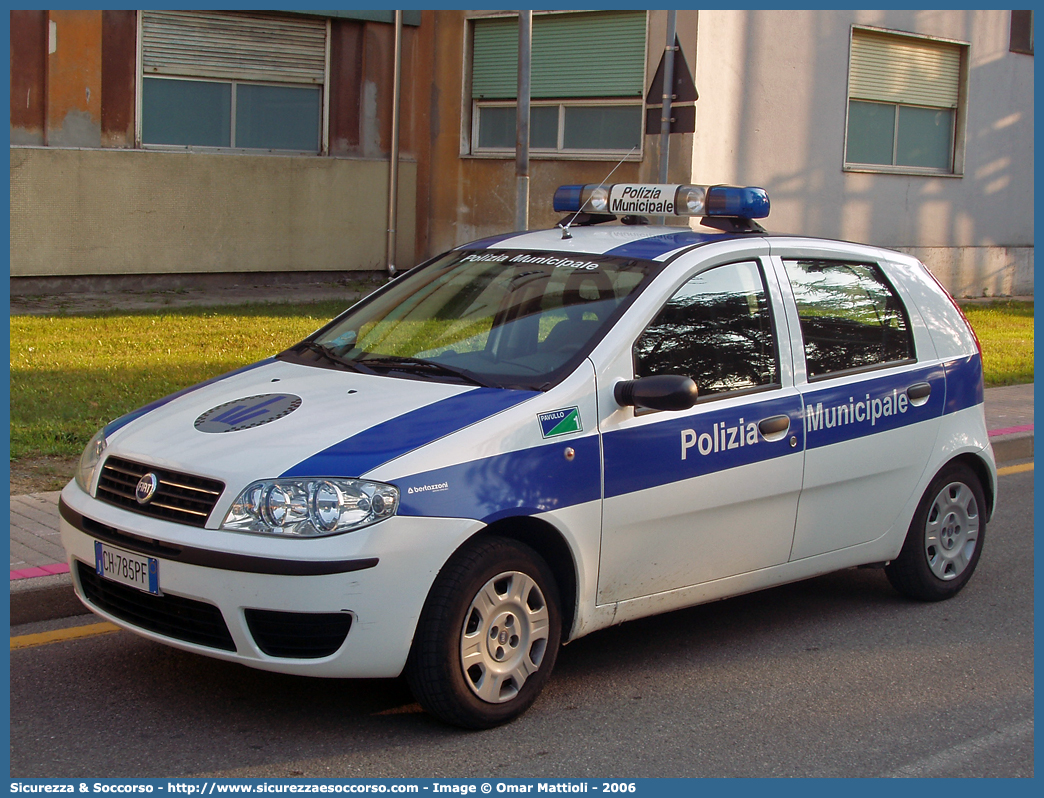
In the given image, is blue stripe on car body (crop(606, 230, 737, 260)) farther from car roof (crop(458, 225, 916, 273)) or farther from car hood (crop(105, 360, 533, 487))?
car hood (crop(105, 360, 533, 487))

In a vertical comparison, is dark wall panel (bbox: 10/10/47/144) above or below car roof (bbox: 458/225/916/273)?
above

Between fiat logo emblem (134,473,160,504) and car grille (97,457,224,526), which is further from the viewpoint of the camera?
fiat logo emblem (134,473,160,504)

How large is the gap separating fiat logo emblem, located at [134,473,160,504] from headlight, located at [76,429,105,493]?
388 mm

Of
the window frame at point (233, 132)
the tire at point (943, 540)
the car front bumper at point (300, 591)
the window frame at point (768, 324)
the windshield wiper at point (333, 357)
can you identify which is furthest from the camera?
the window frame at point (233, 132)

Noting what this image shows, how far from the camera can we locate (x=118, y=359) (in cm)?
1041

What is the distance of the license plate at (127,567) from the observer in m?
4.03

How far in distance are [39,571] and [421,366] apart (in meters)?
2.03

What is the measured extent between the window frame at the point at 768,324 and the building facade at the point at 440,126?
10.3 m

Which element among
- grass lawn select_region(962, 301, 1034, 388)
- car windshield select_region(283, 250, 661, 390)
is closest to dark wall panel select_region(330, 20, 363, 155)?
grass lawn select_region(962, 301, 1034, 388)

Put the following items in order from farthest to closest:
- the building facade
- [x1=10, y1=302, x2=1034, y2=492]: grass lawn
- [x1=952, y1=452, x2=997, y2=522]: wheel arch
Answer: the building facade → [x1=10, y1=302, x2=1034, y2=492]: grass lawn → [x1=952, y1=452, x2=997, y2=522]: wheel arch

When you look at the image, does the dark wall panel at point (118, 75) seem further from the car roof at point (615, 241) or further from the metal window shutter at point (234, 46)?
the car roof at point (615, 241)

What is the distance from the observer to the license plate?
403 centimetres

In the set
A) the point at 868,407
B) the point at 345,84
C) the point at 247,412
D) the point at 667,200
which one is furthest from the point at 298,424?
the point at 345,84

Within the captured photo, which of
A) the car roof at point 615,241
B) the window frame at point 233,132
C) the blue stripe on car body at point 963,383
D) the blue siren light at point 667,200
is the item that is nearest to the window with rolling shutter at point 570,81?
the window frame at point 233,132
